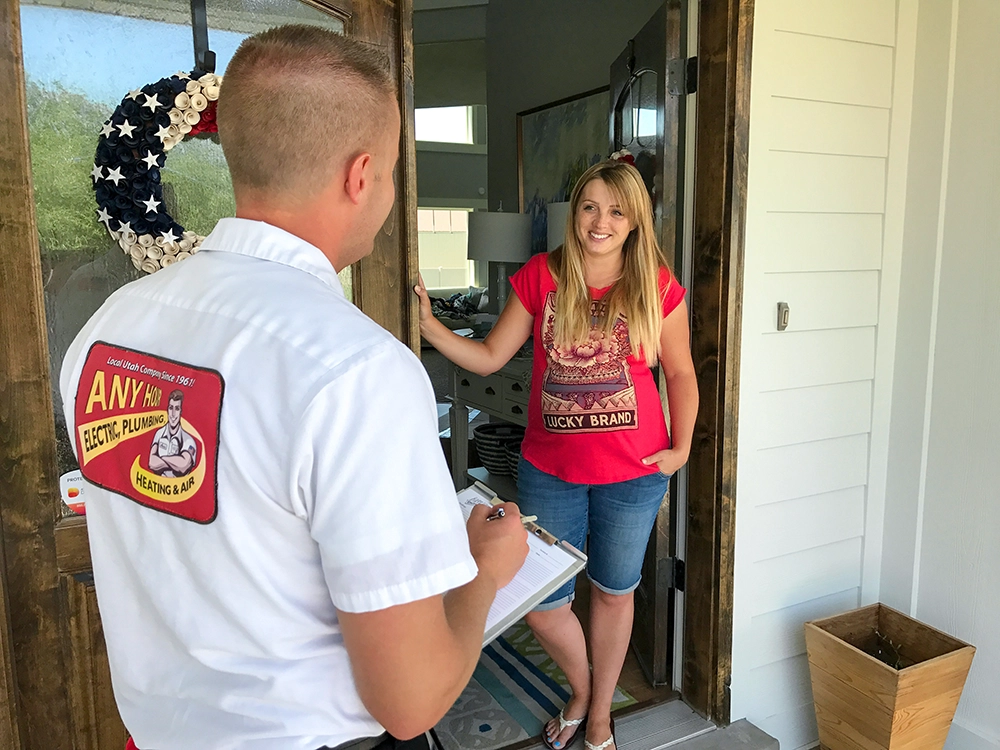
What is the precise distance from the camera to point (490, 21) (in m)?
4.97

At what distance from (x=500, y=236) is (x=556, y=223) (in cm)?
41

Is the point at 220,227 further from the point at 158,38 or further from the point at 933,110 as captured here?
the point at 933,110

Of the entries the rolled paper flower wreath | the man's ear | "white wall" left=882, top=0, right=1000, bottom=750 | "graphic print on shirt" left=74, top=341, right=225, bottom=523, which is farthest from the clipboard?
"white wall" left=882, top=0, right=1000, bottom=750

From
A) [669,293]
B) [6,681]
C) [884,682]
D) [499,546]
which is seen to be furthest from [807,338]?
[6,681]

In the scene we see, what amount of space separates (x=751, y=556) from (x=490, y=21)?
3867 millimetres

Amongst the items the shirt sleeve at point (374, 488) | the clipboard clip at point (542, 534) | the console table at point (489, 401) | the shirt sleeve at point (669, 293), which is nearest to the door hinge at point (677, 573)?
the shirt sleeve at point (669, 293)

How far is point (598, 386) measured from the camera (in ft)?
6.59

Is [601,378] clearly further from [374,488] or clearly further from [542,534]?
[374,488]

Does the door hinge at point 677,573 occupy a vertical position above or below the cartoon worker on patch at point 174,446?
Answer: below

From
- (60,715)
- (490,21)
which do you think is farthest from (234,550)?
(490,21)

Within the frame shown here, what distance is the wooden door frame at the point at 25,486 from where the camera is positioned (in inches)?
57.2

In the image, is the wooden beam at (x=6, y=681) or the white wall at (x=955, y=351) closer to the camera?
the wooden beam at (x=6, y=681)

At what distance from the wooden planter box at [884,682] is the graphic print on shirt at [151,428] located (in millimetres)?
2027

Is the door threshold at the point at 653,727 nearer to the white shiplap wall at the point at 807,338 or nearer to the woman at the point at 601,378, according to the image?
the white shiplap wall at the point at 807,338
